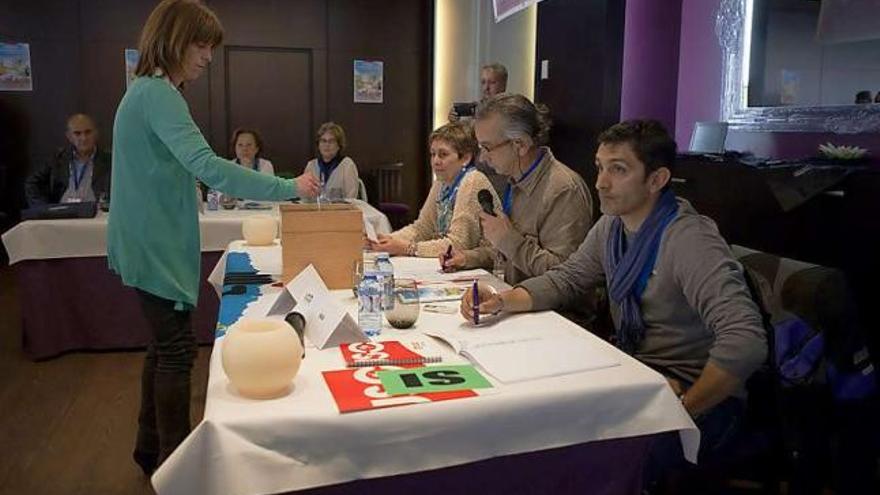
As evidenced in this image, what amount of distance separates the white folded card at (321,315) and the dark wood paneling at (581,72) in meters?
2.81

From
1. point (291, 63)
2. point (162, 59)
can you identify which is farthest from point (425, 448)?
point (291, 63)

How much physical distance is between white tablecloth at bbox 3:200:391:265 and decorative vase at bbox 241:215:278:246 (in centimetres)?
79

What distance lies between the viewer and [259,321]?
1.28m

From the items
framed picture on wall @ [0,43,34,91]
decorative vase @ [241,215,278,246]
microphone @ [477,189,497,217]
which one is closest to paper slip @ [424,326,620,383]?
microphone @ [477,189,497,217]

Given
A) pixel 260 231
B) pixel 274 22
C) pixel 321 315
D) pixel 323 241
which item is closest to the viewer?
pixel 321 315

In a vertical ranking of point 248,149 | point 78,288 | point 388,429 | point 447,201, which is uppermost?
point 248,149

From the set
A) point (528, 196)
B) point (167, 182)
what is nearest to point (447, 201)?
point (528, 196)

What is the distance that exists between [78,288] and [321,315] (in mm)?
2559

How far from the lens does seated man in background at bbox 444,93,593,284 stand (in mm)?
2111

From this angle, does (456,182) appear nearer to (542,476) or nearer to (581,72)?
(542,476)

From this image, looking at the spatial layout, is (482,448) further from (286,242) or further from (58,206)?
(58,206)

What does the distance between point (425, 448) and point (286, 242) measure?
899mm

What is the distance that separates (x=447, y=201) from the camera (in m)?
2.72

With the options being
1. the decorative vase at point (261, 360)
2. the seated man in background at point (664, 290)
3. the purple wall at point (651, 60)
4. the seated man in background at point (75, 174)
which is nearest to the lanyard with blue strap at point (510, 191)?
the seated man in background at point (664, 290)
